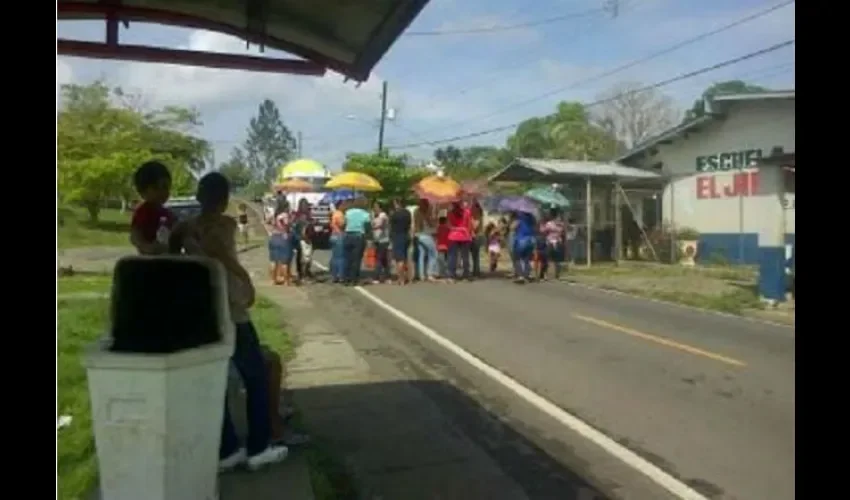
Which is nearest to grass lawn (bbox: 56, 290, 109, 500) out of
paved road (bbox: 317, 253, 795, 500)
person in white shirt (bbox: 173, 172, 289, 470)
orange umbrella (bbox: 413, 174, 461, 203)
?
person in white shirt (bbox: 173, 172, 289, 470)

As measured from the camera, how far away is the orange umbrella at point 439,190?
70.7 feet

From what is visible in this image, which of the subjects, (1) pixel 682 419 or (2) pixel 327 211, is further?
(2) pixel 327 211

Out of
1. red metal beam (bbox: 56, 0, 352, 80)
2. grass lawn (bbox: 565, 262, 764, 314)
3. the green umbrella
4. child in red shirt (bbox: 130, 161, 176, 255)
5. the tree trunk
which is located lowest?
grass lawn (bbox: 565, 262, 764, 314)

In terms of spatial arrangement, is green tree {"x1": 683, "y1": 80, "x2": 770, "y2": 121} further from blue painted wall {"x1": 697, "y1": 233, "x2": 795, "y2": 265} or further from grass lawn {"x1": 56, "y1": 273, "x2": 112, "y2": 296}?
grass lawn {"x1": 56, "y1": 273, "x2": 112, "y2": 296}

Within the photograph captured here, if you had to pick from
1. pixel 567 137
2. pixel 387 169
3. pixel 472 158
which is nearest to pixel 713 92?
pixel 387 169

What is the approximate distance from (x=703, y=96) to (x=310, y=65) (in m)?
11.9

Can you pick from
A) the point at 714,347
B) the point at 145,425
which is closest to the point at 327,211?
the point at 714,347

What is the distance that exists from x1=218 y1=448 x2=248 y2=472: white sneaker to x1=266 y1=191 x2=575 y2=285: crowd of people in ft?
38.6

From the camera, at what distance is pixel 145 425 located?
3.71 meters

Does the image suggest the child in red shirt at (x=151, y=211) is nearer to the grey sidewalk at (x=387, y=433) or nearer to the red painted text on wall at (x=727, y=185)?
the grey sidewalk at (x=387, y=433)

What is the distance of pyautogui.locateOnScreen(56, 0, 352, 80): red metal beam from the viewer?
5008mm

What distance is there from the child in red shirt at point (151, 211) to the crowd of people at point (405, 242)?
460 inches

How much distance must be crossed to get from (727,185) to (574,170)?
5843 mm
